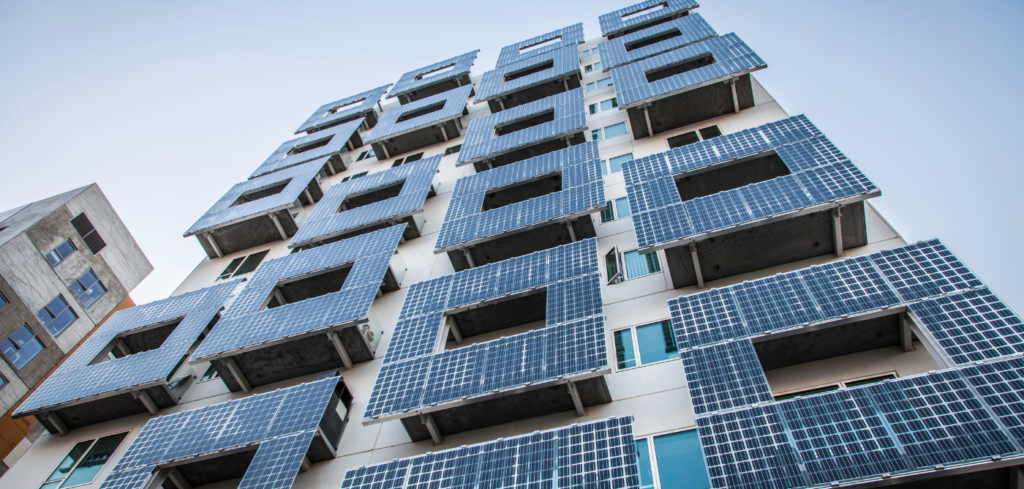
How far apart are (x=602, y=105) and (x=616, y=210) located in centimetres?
1182

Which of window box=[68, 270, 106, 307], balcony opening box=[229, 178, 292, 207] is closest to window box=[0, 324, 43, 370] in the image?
window box=[68, 270, 106, 307]

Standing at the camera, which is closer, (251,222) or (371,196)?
(371,196)

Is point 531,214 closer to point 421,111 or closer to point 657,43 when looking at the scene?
point 657,43

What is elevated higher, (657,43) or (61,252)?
(61,252)

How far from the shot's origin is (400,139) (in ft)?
117

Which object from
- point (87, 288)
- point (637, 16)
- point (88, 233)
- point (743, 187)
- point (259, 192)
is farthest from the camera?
point (637, 16)

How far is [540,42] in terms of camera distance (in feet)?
145

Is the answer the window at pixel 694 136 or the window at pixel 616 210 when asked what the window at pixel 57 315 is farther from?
the window at pixel 694 136

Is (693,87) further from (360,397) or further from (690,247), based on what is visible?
(360,397)

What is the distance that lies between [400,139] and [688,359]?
2792 cm

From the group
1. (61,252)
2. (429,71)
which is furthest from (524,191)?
(61,252)

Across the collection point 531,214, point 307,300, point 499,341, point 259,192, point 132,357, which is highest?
point 259,192

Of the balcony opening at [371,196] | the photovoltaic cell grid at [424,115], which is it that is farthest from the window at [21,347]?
the photovoltaic cell grid at [424,115]

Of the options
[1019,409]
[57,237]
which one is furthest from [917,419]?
[57,237]
